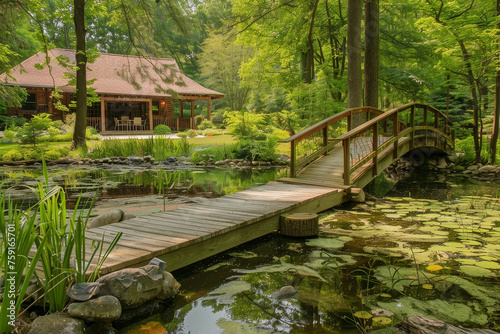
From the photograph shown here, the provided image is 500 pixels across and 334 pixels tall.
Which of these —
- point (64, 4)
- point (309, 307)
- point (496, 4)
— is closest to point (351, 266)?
point (309, 307)

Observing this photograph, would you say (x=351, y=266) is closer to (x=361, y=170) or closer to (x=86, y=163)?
(x=361, y=170)

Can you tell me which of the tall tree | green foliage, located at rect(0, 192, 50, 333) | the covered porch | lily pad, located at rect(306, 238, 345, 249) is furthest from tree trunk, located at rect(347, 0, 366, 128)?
the covered porch

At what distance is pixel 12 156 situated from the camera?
12.4 m

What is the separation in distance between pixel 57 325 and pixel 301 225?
311 cm

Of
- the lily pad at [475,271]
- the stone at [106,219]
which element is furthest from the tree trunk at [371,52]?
the stone at [106,219]

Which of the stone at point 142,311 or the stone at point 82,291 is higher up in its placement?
the stone at point 82,291

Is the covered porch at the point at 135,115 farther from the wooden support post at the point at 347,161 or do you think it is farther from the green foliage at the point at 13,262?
the green foliage at the point at 13,262

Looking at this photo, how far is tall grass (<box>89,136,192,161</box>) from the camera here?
44.2 feet

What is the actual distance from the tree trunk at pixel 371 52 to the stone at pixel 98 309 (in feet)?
26.7

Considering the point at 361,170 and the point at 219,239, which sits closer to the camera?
the point at 219,239

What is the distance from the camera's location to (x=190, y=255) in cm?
400

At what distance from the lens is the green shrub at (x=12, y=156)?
12289 mm

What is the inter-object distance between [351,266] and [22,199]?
212 inches

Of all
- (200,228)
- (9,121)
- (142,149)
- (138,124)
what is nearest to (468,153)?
(142,149)
